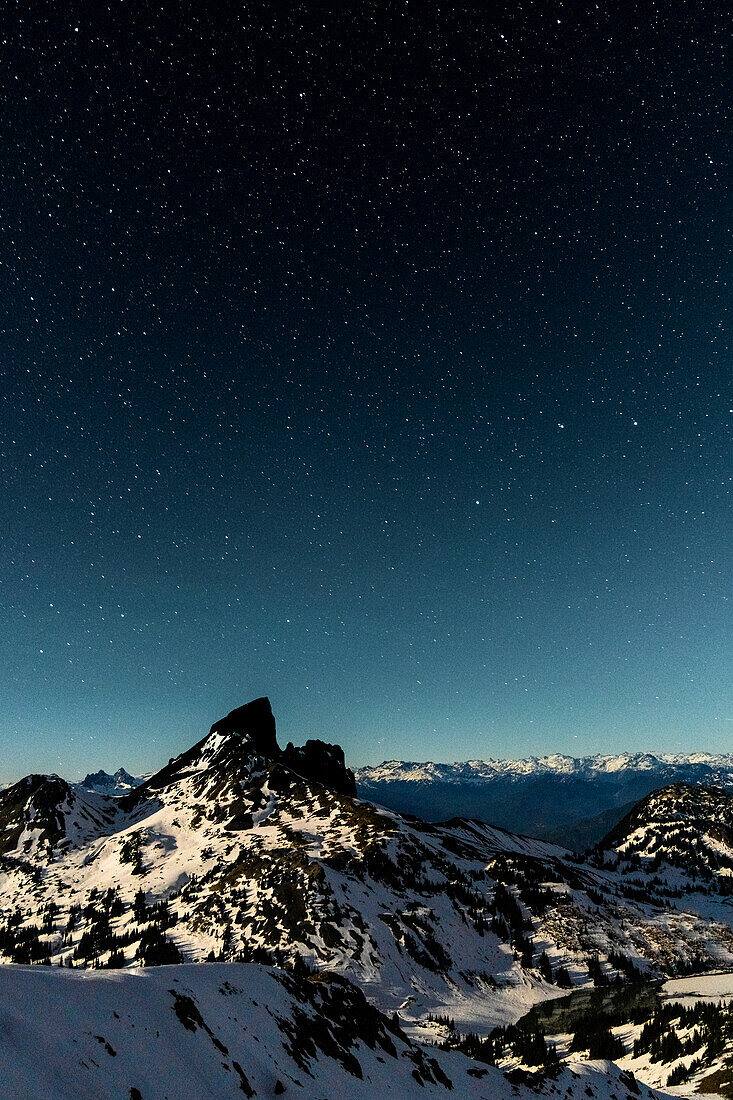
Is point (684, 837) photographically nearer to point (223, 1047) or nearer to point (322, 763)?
point (322, 763)

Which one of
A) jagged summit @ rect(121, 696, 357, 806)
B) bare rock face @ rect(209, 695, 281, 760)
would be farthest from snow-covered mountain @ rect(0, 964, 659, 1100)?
bare rock face @ rect(209, 695, 281, 760)

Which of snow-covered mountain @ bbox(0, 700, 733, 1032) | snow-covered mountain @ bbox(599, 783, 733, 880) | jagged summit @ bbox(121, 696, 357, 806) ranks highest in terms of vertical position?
jagged summit @ bbox(121, 696, 357, 806)

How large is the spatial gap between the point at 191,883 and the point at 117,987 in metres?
67.2

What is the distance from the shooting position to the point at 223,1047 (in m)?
14.9

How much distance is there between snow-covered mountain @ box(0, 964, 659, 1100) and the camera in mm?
10789

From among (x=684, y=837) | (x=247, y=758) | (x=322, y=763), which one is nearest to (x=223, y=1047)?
(x=247, y=758)

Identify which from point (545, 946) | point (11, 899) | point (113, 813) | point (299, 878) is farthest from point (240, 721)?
point (545, 946)

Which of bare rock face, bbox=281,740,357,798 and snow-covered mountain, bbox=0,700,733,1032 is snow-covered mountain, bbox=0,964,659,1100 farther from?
bare rock face, bbox=281,740,357,798

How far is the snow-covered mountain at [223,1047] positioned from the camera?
10789mm

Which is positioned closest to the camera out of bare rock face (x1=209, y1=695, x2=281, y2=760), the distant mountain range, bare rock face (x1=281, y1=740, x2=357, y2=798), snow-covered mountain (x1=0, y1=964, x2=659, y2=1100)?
snow-covered mountain (x1=0, y1=964, x2=659, y2=1100)

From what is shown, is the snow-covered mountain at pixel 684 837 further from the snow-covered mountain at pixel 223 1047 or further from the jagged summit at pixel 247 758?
the snow-covered mountain at pixel 223 1047

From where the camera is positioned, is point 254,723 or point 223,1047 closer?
point 223,1047

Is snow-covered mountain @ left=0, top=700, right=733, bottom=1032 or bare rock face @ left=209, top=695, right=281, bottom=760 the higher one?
bare rock face @ left=209, top=695, right=281, bottom=760

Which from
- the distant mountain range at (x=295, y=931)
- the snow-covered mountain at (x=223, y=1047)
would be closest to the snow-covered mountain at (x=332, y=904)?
the distant mountain range at (x=295, y=931)
